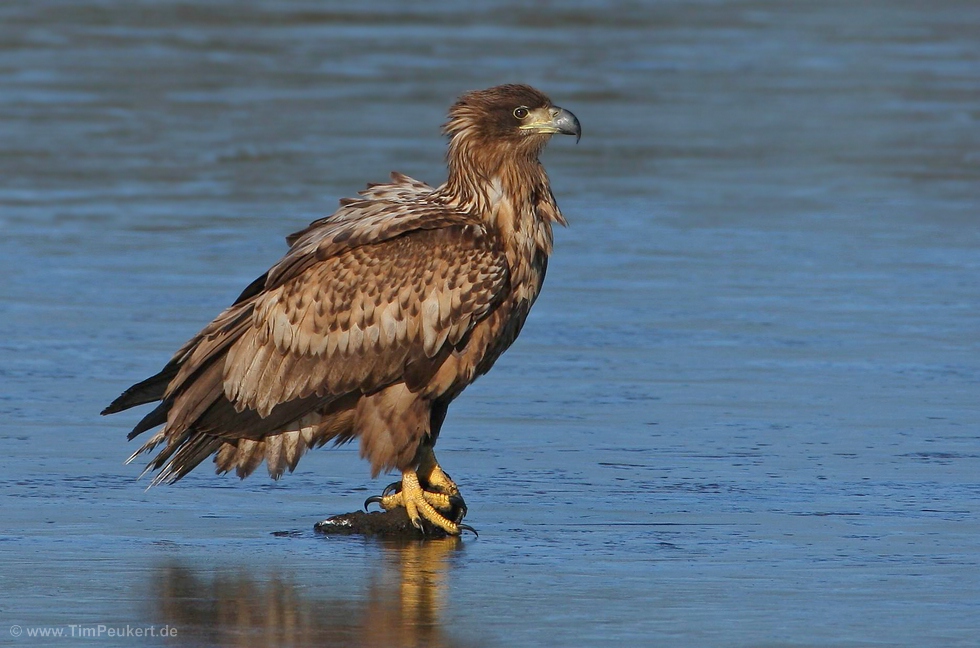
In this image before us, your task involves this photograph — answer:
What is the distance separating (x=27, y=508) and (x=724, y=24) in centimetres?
2199

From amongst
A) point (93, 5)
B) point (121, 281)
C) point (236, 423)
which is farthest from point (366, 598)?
point (93, 5)

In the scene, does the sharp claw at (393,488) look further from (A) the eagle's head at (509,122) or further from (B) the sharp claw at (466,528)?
(A) the eagle's head at (509,122)

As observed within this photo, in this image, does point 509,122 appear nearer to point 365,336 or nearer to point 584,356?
point 365,336

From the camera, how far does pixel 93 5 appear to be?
102 feet

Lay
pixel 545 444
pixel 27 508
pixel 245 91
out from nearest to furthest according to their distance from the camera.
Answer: pixel 27 508 < pixel 545 444 < pixel 245 91

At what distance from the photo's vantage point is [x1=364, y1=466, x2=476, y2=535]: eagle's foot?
815cm

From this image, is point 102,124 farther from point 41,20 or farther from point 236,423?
point 236,423

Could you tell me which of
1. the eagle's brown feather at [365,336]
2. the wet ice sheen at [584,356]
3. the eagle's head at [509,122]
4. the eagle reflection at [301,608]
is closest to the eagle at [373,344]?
the eagle's brown feather at [365,336]

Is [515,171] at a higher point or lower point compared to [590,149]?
higher

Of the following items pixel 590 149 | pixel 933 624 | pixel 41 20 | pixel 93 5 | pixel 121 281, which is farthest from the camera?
pixel 93 5

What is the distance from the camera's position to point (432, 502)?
323 inches

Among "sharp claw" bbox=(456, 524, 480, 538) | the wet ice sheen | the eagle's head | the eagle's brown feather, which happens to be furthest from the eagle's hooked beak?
"sharp claw" bbox=(456, 524, 480, 538)

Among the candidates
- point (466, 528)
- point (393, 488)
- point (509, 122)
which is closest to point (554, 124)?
point (509, 122)

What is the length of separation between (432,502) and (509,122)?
1604 mm
